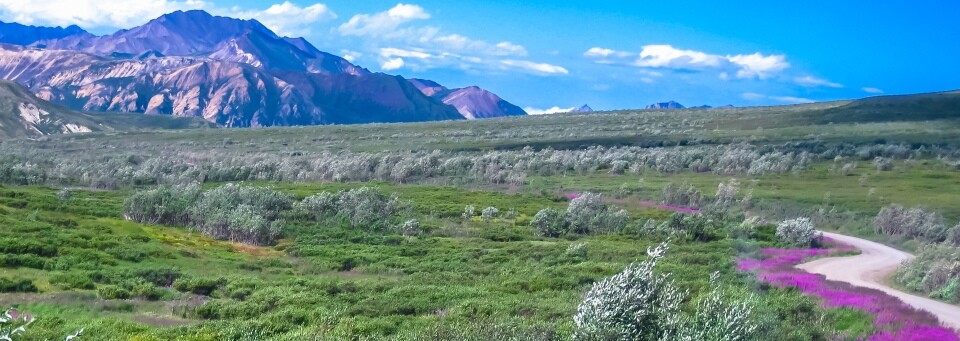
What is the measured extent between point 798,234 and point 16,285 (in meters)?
33.0

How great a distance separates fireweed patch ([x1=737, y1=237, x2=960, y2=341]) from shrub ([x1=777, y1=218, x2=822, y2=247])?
3.32 meters

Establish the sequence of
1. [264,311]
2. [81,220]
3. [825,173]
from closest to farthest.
A: [264,311]
[81,220]
[825,173]

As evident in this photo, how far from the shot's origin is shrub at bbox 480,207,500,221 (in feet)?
169

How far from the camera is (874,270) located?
29.2 metres

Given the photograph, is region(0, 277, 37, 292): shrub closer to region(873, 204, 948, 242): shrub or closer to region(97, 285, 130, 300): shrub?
region(97, 285, 130, 300): shrub

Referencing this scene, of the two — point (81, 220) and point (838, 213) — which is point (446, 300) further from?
point (838, 213)

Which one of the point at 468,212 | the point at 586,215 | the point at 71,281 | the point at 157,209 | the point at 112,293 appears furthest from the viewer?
the point at 468,212

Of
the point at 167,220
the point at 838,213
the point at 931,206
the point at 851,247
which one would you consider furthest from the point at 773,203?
the point at 167,220

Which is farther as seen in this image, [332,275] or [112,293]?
[332,275]

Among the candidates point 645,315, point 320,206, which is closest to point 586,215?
point 320,206

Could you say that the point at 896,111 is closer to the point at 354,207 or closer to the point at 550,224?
the point at 550,224

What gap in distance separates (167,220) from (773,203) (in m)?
39.4

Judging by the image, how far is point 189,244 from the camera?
37.1 metres

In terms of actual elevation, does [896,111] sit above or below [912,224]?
above
